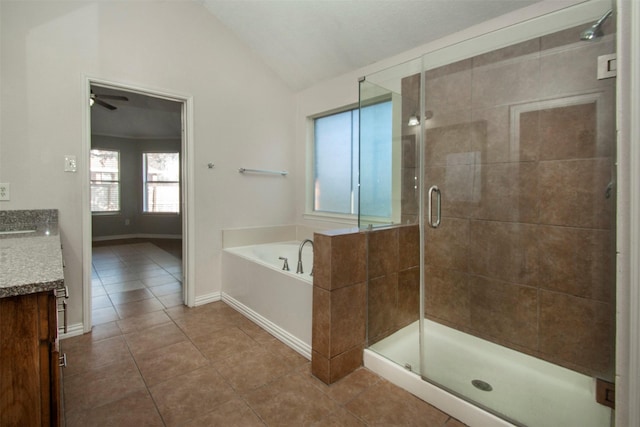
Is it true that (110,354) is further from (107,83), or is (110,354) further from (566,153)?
(566,153)

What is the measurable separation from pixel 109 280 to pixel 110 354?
79.4 inches

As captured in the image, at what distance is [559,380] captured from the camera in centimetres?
169

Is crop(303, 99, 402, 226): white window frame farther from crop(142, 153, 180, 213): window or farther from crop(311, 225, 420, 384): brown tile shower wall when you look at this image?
crop(142, 153, 180, 213): window

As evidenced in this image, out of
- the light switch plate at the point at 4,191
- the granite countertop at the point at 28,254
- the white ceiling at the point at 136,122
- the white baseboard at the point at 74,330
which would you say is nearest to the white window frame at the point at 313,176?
the granite countertop at the point at 28,254

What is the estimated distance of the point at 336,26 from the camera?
2488mm

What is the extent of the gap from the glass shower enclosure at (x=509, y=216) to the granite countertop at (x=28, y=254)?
1.60 m

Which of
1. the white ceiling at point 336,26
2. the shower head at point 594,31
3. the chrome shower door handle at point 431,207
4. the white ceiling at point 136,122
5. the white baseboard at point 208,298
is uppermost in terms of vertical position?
the white ceiling at point 136,122

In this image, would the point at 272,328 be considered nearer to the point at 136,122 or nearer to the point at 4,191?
the point at 4,191

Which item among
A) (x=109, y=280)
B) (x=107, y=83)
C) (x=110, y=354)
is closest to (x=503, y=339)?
(x=110, y=354)

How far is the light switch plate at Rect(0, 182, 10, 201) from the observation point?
202 centimetres

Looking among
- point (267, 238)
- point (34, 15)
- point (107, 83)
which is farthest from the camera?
point (267, 238)

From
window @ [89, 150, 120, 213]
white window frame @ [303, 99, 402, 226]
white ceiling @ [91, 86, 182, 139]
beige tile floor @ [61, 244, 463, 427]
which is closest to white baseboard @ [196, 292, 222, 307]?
beige tile floor @ [61, 244, 463, 427]

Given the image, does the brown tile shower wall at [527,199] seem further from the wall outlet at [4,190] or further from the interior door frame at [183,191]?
the wall outlet at [4,190]

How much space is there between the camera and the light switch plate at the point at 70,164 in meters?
2.23
